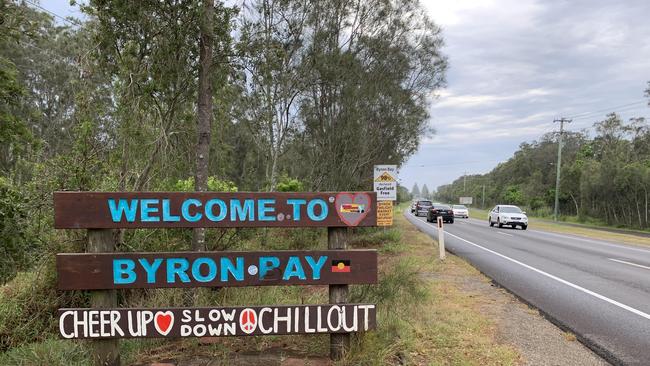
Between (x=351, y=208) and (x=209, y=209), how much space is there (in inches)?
47.4

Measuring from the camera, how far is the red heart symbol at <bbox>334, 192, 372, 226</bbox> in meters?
4.30

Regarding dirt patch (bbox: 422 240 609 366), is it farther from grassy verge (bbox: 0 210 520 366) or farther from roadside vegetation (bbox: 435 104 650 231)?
roadside vegetation (bbox: 435 104 650 231)

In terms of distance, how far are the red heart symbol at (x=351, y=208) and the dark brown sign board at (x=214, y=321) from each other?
744 millimetres

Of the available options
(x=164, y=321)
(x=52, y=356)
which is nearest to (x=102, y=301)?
(x=164, y=321)

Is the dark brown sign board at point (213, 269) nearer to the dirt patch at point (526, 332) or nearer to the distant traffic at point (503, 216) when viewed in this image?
the dirt patch at point (526, 332)

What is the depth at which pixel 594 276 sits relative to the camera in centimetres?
1121

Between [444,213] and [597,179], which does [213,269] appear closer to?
[444,213]

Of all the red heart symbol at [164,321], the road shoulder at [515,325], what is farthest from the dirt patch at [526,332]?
the red heart symbol at [164,321]

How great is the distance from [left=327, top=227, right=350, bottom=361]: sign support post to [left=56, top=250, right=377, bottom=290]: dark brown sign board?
0.29ft

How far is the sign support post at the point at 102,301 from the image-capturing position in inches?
160

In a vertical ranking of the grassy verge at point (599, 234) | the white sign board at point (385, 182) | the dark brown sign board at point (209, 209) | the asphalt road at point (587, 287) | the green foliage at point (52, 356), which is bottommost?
the grassy verge at point (599, 234)

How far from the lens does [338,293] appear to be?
171 inches

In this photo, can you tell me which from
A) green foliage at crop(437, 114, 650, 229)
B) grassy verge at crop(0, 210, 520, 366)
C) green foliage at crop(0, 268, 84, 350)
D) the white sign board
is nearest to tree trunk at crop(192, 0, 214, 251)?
grassy verge at crop(0, 210, 520, 366)

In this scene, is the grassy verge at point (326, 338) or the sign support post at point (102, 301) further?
the grassy verge at point (326, 338)
